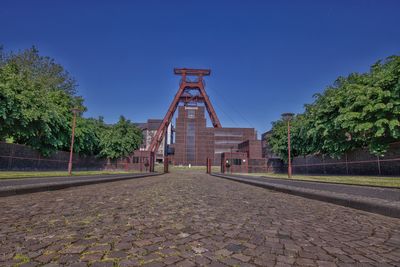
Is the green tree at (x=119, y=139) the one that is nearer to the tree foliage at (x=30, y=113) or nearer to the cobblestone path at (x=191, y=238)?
the tree foliage at (x=30, y=113)

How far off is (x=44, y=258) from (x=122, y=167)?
142ft

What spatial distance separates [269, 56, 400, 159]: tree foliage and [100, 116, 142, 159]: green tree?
28738 mm

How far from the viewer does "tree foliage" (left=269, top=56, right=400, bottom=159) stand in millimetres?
17875

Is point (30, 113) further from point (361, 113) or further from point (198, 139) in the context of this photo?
point (198, 139)

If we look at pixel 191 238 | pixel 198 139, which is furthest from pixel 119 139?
pixel 198 139

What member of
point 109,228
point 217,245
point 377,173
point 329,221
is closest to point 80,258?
point 109,228

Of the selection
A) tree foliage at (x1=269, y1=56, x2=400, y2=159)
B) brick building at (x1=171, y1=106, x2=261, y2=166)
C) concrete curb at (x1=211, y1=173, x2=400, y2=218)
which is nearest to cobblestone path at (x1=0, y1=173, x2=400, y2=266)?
concrete curb at (x1=211, y1=173, x2=400, y2=218)

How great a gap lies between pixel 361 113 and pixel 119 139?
113 ft

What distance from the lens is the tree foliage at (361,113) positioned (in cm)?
1788

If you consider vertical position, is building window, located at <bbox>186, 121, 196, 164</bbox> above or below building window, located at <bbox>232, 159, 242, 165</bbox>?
above

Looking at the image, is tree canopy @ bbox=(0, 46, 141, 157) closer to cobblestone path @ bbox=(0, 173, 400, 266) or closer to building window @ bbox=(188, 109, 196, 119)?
cobblestone path @ bbox=(0, 173, 400, 266)

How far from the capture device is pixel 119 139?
42.1 metres

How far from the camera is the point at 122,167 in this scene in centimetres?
4344

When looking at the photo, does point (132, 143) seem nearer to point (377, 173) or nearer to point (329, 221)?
point (377, 173)
